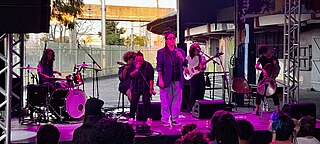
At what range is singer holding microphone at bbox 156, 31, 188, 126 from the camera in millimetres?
7695

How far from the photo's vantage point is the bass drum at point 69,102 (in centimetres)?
866

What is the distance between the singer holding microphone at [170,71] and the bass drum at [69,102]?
1.76 meters

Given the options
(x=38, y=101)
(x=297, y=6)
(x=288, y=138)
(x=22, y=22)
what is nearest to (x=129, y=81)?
(x=38, y=101)

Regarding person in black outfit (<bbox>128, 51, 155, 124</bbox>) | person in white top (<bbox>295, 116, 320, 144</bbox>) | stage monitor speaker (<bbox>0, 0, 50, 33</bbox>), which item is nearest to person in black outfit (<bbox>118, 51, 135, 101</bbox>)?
person in black outfit (<bbox>128, 51, 155, 124</bbox>)

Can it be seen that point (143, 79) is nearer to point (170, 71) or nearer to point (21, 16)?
point (170, 71)

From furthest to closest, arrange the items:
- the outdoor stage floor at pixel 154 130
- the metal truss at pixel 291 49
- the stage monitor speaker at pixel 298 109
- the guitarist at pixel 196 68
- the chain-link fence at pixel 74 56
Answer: the chain-link fence at pixel 74 56 < the guitarist at pixel 196 68 < the metal truss at pixel 291 49 < the stage monitor speaker at pixel 298 109 < the outdoor stage floor at pixel 154 130

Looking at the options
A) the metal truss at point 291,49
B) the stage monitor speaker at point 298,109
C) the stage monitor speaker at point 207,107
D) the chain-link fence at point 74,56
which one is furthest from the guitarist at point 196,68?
the chain-link fence at point 74,56

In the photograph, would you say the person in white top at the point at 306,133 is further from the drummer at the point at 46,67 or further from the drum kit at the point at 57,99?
the drummer at the point at 46,67

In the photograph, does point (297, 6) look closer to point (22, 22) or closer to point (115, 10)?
point (22, 22)

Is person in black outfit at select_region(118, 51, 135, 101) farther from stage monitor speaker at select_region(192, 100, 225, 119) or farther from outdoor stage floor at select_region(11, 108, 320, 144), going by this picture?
stage monitor speaker at select_region(192, 100, 225, 119)

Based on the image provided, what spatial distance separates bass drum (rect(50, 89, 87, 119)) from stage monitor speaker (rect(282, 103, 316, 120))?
3.72 metres

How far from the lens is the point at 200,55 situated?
9.51 metres

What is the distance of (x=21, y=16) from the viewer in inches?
192

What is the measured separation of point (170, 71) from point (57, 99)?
7.78 feet
